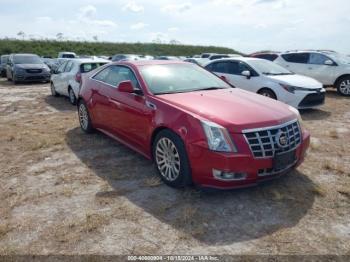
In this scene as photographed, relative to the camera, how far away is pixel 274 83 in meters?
8.61

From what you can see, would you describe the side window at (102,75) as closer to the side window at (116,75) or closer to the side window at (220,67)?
the side window at (116,75)

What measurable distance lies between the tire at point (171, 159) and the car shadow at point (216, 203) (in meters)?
0.16

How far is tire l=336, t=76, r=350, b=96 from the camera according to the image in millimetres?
12023

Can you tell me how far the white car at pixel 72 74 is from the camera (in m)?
9.93

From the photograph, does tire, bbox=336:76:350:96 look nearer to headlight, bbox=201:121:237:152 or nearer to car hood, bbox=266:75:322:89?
car hood, bbox=266:75:322:89

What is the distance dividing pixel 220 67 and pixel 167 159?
658 centimetres

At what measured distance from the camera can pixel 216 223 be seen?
345 centimetres

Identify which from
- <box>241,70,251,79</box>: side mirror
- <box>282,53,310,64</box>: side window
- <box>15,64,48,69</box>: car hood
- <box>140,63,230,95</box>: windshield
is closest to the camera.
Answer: <box>140,63,230,95</box>: windshield

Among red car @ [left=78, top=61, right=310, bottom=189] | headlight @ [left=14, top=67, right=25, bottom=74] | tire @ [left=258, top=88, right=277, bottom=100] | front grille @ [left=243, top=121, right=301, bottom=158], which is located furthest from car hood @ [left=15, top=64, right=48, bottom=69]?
front grille @ [left=243, top=121, right=301, bottom=158]

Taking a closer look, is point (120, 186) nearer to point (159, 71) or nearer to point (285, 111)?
point (159, 71)

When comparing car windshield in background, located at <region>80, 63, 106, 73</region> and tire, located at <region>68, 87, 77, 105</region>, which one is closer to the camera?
car windshield in background, located at <region>80, 63, 106, 73</region>

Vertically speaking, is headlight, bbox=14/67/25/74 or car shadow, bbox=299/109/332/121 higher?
headlight, bbox=14/67/25/74

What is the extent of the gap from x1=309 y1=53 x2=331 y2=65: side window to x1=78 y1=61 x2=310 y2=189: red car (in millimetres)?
8791

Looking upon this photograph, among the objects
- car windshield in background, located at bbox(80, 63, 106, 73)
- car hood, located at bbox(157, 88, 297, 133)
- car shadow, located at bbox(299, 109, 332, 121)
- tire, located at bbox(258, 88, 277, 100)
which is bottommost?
car shadow, located at bbox(299, 109, 332, 121)
